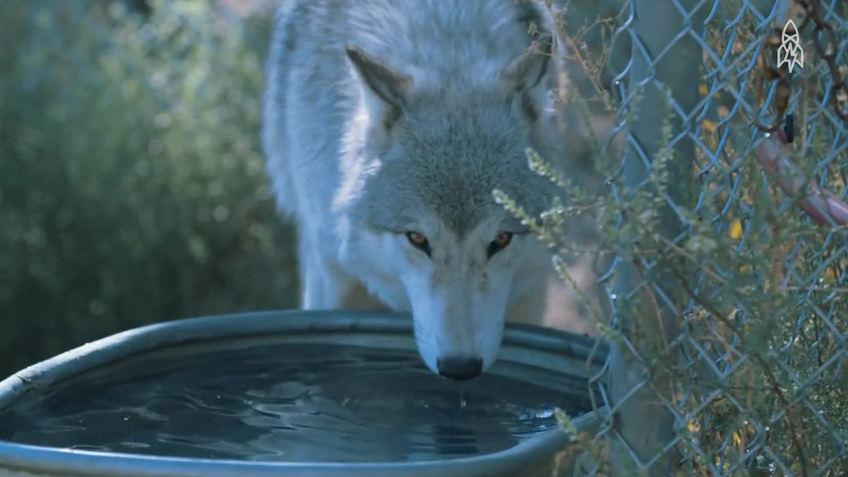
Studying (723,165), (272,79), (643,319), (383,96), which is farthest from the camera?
(272,79)

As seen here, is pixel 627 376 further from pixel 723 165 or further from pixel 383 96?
pixel 383 96

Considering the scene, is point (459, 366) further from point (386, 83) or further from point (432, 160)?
point (386, 83)

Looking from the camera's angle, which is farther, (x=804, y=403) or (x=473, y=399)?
(x=473, y=399)

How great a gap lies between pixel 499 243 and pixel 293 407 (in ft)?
2.50

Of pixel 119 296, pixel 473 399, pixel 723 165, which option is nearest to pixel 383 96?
pixel 473 399

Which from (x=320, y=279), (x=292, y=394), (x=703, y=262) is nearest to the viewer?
(x=703, y=262)

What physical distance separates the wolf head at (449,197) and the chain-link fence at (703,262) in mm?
1049

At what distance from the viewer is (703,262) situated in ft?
6.85

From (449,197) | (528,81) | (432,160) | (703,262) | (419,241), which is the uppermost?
(528,81)

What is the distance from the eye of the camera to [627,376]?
2.31 m

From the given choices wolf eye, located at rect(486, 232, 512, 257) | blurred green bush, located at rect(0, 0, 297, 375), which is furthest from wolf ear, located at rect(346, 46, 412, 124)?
blurred green bush, located at rect(0, 0, 297, 375)

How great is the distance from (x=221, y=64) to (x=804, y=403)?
20.3ft

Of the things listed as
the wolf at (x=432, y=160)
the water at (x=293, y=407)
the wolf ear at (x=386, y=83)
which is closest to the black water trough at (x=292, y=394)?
the water at (x=293, y=407)

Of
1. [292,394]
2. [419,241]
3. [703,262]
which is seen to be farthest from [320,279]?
[703,262]
